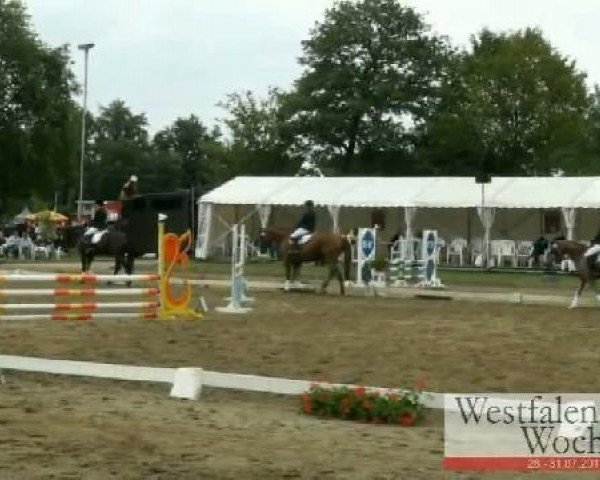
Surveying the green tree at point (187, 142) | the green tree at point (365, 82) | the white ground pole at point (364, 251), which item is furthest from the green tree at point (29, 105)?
the green tree at point (187, 142)

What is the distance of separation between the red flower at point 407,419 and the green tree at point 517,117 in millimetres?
62077

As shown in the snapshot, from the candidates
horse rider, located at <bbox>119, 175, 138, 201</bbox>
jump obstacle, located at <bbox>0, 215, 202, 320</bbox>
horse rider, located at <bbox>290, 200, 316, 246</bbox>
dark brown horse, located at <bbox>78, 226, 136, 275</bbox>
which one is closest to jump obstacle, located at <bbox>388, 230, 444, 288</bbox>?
horse rider, located at <bbox>290, 200, 316, 246</bbox>

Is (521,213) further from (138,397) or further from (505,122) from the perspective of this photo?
(138,397)

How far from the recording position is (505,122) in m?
72.2

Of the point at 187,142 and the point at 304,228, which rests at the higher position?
the point at 187,142

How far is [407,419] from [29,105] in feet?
186

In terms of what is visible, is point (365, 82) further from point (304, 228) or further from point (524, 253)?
point (304, 228)

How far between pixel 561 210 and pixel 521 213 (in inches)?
150

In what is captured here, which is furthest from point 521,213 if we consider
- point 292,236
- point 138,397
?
point 138,397

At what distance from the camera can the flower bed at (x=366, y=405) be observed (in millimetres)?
10859

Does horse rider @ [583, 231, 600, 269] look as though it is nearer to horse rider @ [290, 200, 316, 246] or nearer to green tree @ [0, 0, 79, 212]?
horse rider @ [290, 200, 316, 246]

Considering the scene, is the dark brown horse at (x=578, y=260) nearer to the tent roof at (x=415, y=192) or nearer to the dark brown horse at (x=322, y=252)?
the dark brown horse at (x=322, y=252)

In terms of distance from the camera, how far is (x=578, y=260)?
26016 mm

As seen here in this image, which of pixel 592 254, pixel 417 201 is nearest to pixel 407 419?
pixel 592 254
